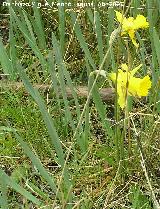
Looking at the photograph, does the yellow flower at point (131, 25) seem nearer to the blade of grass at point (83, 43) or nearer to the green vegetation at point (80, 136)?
the green vegetation at point (80, 136)

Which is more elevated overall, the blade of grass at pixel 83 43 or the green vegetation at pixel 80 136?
the blade of grass at pixel 83 43

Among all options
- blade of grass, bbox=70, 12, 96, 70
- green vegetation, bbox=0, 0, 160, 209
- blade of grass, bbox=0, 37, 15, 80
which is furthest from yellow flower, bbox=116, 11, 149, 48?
blade of grass, bbox=0, 37, 15, 80

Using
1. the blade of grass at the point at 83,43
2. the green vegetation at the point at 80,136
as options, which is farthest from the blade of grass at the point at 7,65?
the blade of grass at the point at 83,43

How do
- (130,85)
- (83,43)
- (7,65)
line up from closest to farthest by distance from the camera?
(130,85), (83,43), (7,65)

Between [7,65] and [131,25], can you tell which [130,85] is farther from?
[7,65]

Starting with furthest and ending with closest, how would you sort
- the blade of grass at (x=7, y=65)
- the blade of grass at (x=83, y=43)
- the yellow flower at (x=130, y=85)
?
1. the blade of grass at (x=7, y=65)
2. the blade of grass at (x=83, y=43)
3. the yellow flower at (x=130, y=85)

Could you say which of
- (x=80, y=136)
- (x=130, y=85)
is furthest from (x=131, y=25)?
(x=80, y=136)

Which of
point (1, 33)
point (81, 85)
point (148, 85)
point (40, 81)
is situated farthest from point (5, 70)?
point (148, 85)

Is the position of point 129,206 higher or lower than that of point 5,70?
lower

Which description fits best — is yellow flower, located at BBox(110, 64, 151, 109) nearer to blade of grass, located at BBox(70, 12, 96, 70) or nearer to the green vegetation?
the green vegetation

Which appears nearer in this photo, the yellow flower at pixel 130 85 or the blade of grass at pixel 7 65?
the yellow flower at pixel 130 85

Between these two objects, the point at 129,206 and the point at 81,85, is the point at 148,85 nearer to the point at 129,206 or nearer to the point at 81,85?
the point at 129,206
